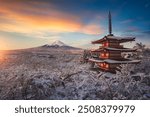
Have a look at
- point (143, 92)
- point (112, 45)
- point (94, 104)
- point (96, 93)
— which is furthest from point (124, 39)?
point (94, 104)

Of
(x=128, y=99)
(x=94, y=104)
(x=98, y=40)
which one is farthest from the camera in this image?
(x=98, y=40)

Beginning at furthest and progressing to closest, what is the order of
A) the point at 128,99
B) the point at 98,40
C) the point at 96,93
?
the point at 98,40 < the point at 96,93 < the point at 128,99

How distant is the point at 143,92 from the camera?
492 cm

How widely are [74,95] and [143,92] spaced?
182 centimetres

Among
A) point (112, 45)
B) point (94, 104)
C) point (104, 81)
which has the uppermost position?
point (112, 45)

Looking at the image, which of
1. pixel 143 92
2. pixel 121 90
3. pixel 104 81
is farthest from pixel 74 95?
pixel 143 92

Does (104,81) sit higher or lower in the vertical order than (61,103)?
higher

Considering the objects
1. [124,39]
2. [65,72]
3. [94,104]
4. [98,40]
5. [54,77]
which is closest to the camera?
[94,104]

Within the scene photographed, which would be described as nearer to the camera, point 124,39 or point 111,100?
point 111,100

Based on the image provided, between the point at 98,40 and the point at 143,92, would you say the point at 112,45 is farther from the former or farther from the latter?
the point at 143,92

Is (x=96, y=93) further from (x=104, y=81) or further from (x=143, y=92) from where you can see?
(x=143, y=92)

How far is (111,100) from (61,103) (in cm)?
109

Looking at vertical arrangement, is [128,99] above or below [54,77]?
below

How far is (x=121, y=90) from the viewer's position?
15.2ft
